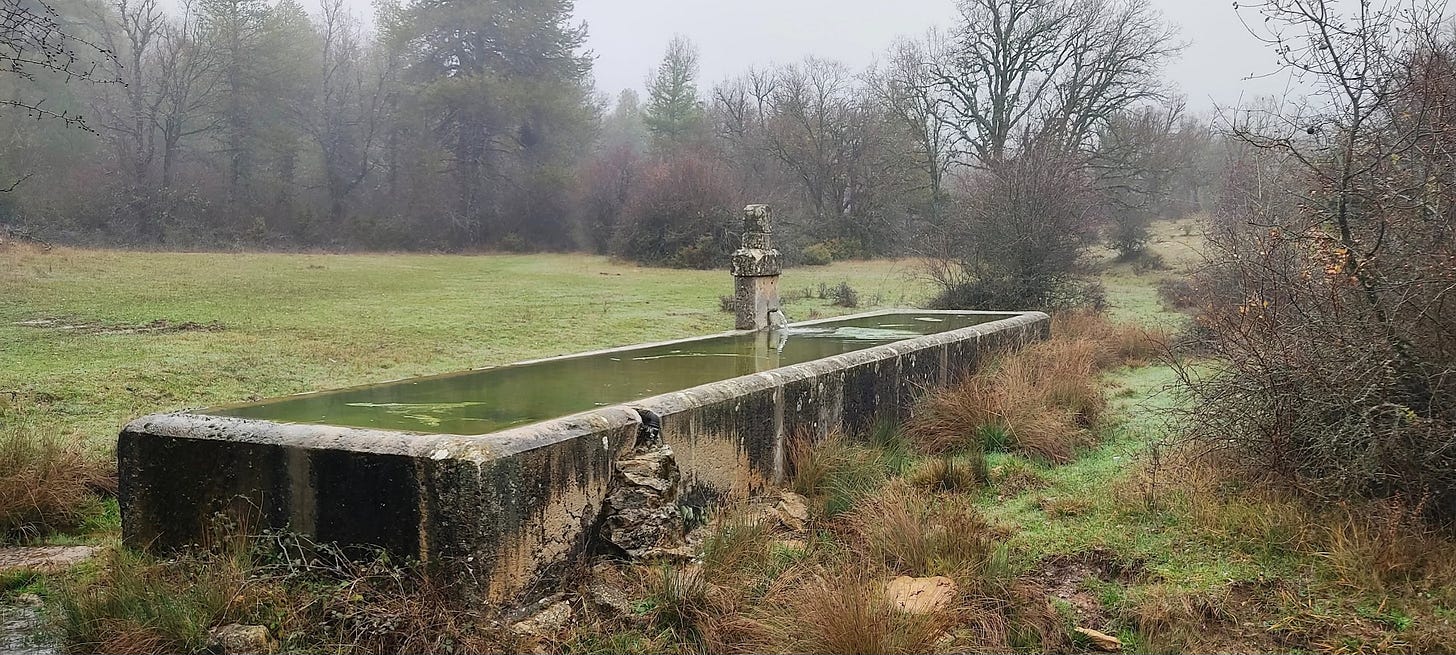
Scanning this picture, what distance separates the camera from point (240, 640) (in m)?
3.41

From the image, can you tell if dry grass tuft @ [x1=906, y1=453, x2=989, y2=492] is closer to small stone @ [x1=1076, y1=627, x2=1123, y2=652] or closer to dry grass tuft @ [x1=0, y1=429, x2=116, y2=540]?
small stone @ [x1=1076, y1=627, x2=1123, y2=652]

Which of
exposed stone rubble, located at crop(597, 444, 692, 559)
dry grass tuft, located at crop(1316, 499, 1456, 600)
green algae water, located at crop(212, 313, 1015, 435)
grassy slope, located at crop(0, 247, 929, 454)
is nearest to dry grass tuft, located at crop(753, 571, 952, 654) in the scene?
exposed stone rubble, located at crop(597, 444, 692, 559)

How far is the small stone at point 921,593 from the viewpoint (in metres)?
3.86

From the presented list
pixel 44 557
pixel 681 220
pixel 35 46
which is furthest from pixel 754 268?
pixel 681 220

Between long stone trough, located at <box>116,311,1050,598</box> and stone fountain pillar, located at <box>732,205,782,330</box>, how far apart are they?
427 cm

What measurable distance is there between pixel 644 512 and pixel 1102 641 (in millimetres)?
1985

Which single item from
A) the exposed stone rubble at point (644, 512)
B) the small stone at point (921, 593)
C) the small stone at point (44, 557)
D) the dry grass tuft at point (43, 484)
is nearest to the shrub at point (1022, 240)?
the small stone at point (921, 593)

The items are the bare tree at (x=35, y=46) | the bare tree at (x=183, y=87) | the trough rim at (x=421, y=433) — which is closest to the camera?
the trough rim at (x=421, y=433)

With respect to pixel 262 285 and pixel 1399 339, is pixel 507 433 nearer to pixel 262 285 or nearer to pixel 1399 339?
pixel 1399 339

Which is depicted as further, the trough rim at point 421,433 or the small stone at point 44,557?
the small stone at point 44,557

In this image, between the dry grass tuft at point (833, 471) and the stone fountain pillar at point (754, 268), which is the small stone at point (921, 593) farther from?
the stone fountain pillar at point (754, 268)

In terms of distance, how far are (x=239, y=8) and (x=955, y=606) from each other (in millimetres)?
44292

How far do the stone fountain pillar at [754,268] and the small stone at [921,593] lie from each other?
534 centimetres

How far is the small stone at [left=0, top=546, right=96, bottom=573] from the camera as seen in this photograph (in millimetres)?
4332
